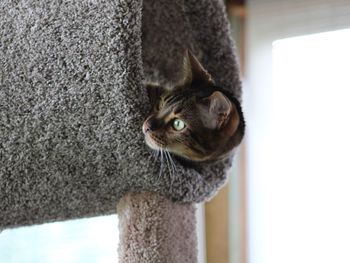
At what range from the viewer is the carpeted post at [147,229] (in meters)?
0.88

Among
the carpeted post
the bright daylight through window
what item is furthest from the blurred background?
the carpeted post

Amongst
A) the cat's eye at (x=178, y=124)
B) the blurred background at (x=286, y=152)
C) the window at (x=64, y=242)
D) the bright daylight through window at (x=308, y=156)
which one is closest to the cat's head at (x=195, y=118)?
the cat's eye at (x=178, y=124)

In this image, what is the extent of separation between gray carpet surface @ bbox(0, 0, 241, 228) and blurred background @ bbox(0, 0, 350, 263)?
1.50ft

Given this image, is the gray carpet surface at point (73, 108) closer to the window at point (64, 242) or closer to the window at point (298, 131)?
the window at point (64, 242)

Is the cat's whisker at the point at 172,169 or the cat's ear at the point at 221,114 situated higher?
the cat's ear at the point at 221,114

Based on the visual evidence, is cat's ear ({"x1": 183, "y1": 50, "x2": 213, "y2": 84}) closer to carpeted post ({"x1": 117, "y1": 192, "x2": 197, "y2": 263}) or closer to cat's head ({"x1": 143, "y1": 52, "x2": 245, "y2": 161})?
cat's head ({"x1": 143, "y1": 52, "x2": 245, "y2": 161})

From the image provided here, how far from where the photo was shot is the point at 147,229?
0.89 meters

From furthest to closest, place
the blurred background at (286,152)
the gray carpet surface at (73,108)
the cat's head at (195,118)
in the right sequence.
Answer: the blurred background at (286,152), the cat's head at (195,118), the gray carpet surface at (73,108)

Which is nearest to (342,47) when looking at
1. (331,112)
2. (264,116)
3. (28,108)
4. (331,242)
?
(331,112)

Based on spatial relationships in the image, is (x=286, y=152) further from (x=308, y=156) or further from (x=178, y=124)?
(x=178, y=124)

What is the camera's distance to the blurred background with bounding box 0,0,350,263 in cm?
146

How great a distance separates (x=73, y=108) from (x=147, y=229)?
0.23 metres

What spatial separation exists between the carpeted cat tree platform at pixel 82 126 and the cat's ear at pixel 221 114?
0.31 feet

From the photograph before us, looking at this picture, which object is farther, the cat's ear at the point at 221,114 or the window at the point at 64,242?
the window at the point at 64,242
